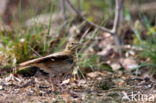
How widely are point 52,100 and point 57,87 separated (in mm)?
→ 501

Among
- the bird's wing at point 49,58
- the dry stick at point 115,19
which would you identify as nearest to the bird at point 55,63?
the bird's wing at point 49,58

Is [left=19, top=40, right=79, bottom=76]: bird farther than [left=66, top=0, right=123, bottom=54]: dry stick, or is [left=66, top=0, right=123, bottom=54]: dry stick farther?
[left=66, top=0, right=123, bottom=54]: dry stick

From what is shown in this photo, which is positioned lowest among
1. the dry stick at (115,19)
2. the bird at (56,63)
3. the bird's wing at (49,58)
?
the bird at (56,63)

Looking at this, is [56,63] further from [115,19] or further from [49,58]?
[115,19]

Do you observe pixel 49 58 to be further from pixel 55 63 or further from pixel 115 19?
pixel 115 19

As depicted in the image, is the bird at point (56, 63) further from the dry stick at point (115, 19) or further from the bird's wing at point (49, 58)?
the dry stick at point (115, 19)

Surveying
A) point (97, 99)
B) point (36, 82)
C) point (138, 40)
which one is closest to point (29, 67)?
point (36, 82)

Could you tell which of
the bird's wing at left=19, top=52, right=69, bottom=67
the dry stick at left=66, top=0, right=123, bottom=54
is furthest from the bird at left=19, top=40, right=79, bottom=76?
the dry stick at left=66, top=0, right=123, bottom=54

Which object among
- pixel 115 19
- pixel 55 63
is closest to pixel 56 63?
Answer: pixel 55 63

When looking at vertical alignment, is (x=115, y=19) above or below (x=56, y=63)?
above

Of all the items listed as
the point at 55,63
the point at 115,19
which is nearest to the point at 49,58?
the point at 55,63

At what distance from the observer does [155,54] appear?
19.0 ft

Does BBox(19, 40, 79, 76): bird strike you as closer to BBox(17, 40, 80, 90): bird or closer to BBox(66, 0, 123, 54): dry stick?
BBox(17, 40, 80, 90): bird

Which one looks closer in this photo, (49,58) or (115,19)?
(49,58)
